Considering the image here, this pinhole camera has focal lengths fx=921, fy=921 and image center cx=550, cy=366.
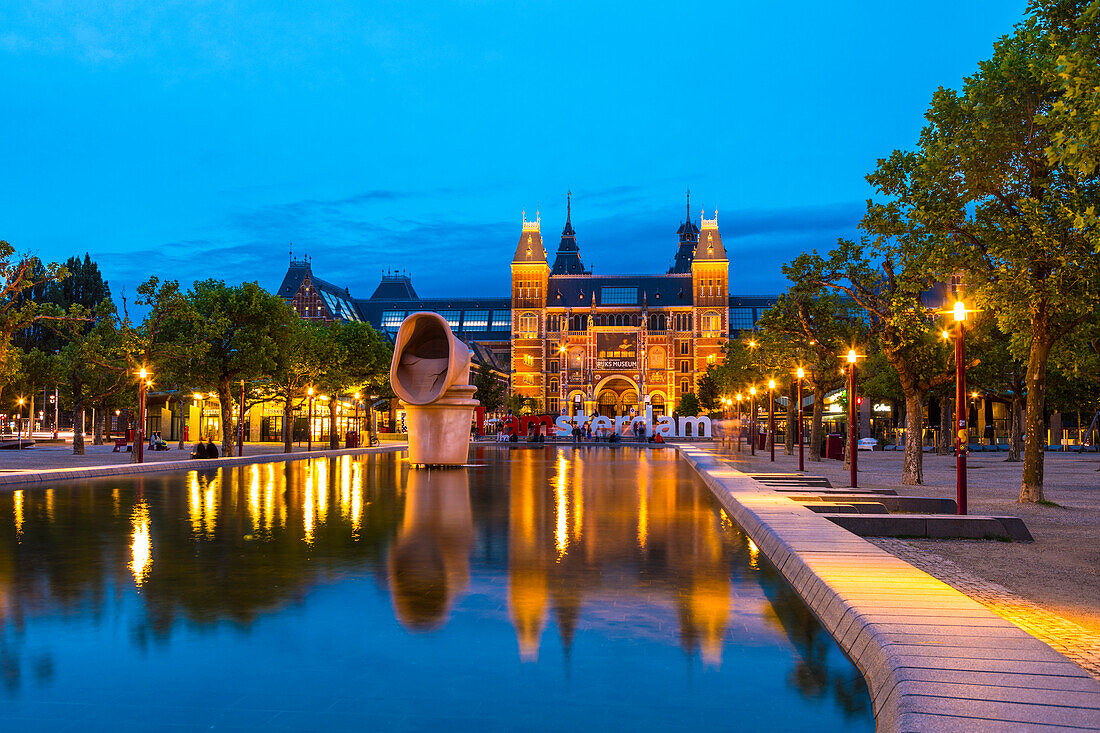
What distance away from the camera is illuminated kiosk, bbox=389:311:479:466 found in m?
35.9

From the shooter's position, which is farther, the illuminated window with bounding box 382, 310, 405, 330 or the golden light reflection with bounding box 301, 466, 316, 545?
the illuminated window with bounding box 382, 310, 405, 330

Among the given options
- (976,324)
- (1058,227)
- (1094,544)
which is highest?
(1058,227)

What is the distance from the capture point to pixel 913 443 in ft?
95.3

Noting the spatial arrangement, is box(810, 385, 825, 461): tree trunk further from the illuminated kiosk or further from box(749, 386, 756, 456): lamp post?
the illuminated kiosk

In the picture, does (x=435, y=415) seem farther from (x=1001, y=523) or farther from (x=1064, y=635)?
(x=1064, y=635)

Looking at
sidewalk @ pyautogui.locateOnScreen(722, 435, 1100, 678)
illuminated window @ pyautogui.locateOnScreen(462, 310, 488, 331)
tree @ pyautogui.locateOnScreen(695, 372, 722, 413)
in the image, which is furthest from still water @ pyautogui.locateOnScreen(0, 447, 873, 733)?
illuminated window @ pyautogui.locateOnScreen(462, 310, 488, 331)

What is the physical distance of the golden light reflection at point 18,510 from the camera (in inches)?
605

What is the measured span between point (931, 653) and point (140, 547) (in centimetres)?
1123

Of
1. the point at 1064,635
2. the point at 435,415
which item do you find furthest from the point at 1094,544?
the point at 435,415

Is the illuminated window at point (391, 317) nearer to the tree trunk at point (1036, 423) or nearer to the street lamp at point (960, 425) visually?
the tree trunk at point (1036, 423)

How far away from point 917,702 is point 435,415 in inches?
1256

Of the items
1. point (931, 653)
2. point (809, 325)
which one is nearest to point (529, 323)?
point (809, 325)

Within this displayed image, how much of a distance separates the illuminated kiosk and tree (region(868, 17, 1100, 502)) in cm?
1848

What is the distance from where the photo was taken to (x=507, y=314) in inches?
6821
